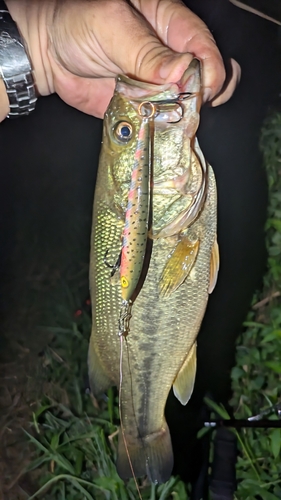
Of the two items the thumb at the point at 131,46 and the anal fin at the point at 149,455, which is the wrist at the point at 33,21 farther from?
the anal fin at the point at 149,455

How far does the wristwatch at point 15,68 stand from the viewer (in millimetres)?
963

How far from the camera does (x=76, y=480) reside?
60.2 inches

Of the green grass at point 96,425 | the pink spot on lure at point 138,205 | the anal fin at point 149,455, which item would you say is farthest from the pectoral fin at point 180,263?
the green grass at point 96,425

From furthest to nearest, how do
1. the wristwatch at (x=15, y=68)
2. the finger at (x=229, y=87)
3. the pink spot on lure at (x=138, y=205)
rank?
the finger at (x=229, y=87) < the wristwatch at (x=15, y=68) < the pink spot on lure at (x=138, y=205)

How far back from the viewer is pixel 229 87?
1300mm

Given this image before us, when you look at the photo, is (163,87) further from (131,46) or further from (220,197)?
(220,197)

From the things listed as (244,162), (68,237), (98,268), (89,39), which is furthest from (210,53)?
(244,162)

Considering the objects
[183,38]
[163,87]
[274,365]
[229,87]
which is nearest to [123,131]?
[163,87]

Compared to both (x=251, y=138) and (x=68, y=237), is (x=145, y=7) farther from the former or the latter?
(x=251, y=138)

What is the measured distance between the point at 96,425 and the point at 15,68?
1292 mm

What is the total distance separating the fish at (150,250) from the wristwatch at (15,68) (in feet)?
1.29

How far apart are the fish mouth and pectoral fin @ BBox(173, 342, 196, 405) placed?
1.98ft

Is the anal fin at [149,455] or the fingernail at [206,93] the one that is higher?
the fingernail at [206,93]

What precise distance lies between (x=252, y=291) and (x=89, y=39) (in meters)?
1.35
